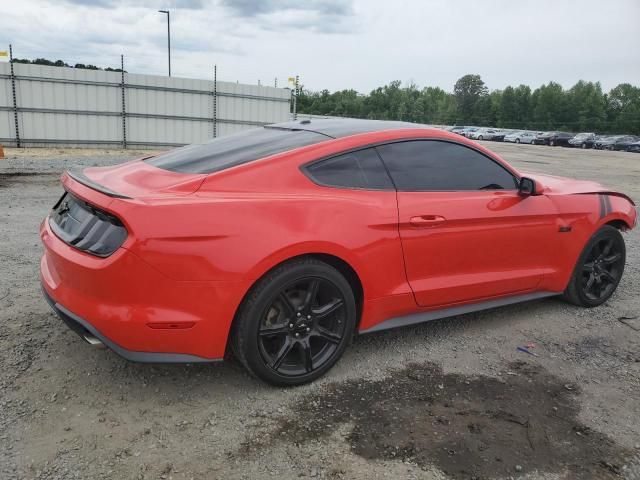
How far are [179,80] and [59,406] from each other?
16383mm

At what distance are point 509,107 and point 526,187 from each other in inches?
4061

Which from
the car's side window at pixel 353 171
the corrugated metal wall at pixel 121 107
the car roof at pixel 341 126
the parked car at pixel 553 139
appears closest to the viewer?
the car's side window at pixel 353 171

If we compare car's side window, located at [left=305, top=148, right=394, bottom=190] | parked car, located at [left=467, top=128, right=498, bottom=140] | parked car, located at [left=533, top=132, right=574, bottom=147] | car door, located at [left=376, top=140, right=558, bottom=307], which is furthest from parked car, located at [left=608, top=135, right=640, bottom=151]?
car's side window, located at [left=305, top=148, right=394, bottom=190]

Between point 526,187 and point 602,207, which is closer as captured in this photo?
point 526,187

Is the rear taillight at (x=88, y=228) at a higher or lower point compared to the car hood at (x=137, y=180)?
lower

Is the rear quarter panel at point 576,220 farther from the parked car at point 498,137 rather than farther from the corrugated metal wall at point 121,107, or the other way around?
the parked car at point 498,137

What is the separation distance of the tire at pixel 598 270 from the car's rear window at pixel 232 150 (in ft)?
8.29

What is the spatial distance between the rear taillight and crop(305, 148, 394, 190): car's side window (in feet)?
3.68

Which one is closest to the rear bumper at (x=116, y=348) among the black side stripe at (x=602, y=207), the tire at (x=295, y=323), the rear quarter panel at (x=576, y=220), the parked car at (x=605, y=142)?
the tire at (x=295, y=323)

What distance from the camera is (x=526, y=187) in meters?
3.92

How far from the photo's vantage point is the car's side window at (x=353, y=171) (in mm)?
3203

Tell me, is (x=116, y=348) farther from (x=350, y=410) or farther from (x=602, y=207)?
(x=602, y=207)

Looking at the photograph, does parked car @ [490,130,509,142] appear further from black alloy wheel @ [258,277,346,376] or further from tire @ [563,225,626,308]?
black alloy wheel @ [258,277,346,376]

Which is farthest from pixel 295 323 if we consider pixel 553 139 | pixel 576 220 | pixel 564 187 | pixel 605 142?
pixel 553 139
